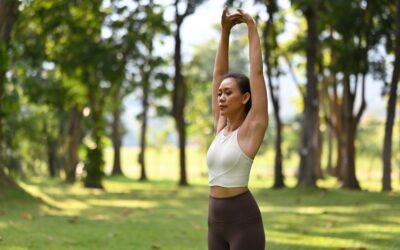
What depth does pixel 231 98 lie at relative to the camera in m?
4.34

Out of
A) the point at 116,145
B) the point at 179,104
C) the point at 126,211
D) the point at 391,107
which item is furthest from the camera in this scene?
the point at 116,145

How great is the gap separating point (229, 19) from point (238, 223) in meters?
1.37

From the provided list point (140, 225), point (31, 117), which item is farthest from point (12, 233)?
point (31, 117)

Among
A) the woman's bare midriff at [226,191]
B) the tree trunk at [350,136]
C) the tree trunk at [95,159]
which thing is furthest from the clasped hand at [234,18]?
the tree trunk at [95,159]

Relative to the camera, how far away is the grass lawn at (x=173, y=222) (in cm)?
1077

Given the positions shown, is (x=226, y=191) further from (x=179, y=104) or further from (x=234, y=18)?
(x=179, y=104)

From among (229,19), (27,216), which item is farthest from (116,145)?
(229,19)

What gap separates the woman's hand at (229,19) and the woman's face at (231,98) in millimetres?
480

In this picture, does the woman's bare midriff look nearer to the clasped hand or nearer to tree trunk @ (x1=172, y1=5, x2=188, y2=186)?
the clasped hand

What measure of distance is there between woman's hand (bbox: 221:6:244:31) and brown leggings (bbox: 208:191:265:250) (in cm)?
117

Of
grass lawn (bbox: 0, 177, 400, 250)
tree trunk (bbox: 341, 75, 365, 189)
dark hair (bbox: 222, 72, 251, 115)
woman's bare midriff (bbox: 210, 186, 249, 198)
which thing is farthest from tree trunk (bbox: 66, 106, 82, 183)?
woman's bare midriff (bbox: 210, 186, 249, 198)

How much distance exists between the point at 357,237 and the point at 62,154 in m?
42.0

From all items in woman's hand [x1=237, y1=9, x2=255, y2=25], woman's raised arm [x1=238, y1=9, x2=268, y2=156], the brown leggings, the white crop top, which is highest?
woman's hand [x1=237, y1=9, x2=255, y2=25]

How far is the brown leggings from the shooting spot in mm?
4129
